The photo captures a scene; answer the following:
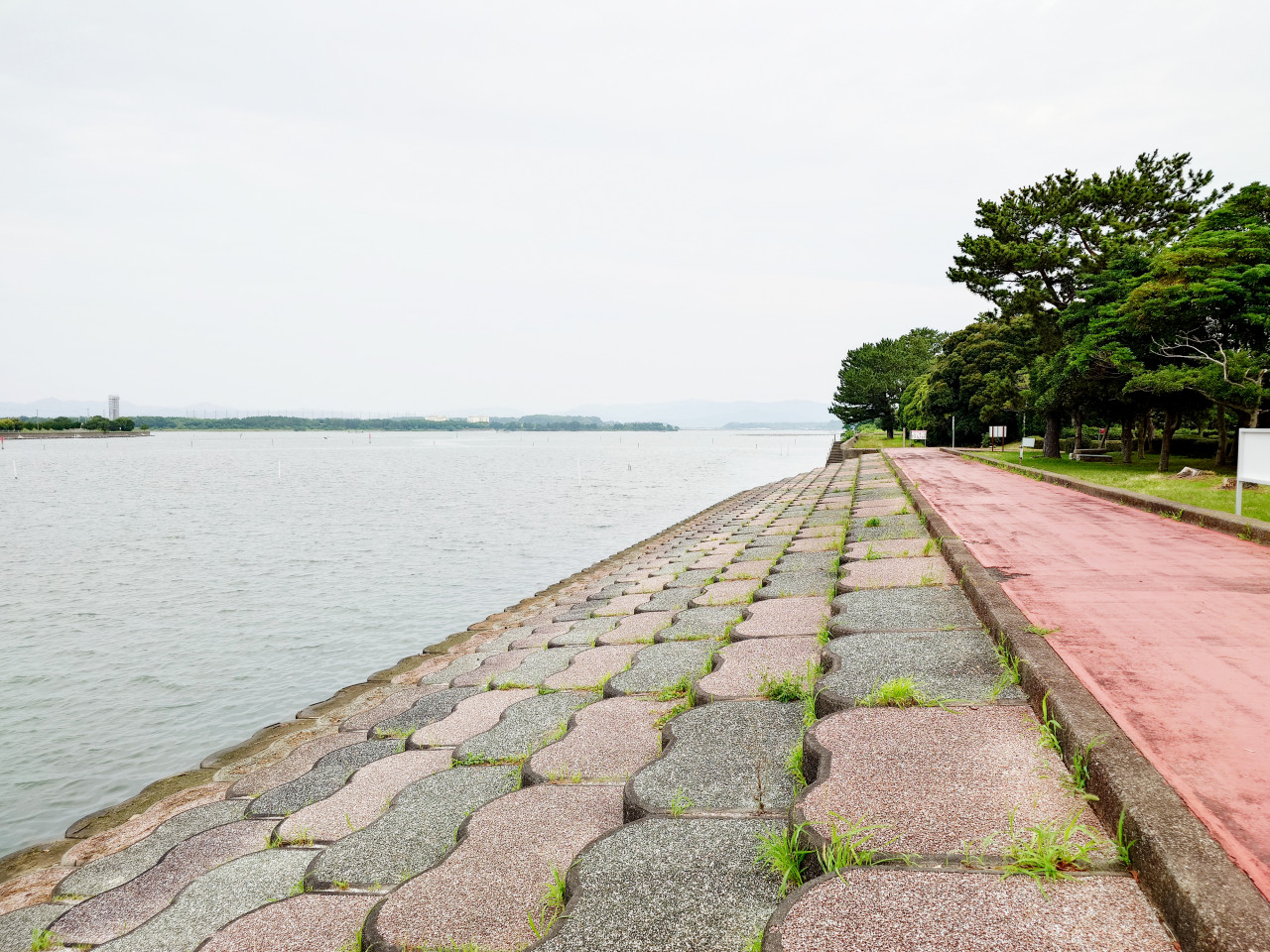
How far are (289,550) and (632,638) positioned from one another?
589 inches

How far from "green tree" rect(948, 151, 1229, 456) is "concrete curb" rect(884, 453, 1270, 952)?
75.9 ft

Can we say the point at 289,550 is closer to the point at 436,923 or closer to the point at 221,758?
the point at 221,758

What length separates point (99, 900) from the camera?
3.09 m

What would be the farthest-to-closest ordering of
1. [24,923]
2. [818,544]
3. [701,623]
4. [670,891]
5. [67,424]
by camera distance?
[67,424], [818,544], [701,623], [24,923], [670,891]

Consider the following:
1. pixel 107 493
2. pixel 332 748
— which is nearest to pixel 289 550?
pixel 332 748

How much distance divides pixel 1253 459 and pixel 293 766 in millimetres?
9579

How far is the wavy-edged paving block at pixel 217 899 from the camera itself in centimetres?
256

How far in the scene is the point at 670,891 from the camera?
197cm

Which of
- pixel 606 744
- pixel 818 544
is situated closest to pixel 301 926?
pixel 606 744

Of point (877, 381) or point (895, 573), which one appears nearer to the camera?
point (895, 573)

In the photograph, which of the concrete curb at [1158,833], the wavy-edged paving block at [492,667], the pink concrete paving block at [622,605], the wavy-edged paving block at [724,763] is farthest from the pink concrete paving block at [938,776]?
the pink concrete paving block at [622,605]

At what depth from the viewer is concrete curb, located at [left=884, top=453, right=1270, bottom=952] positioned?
1458 millimetres

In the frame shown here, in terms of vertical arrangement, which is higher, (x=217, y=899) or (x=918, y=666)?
(x=918, y=666)

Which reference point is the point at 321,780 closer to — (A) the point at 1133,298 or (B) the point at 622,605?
(B) the point at 622,605
